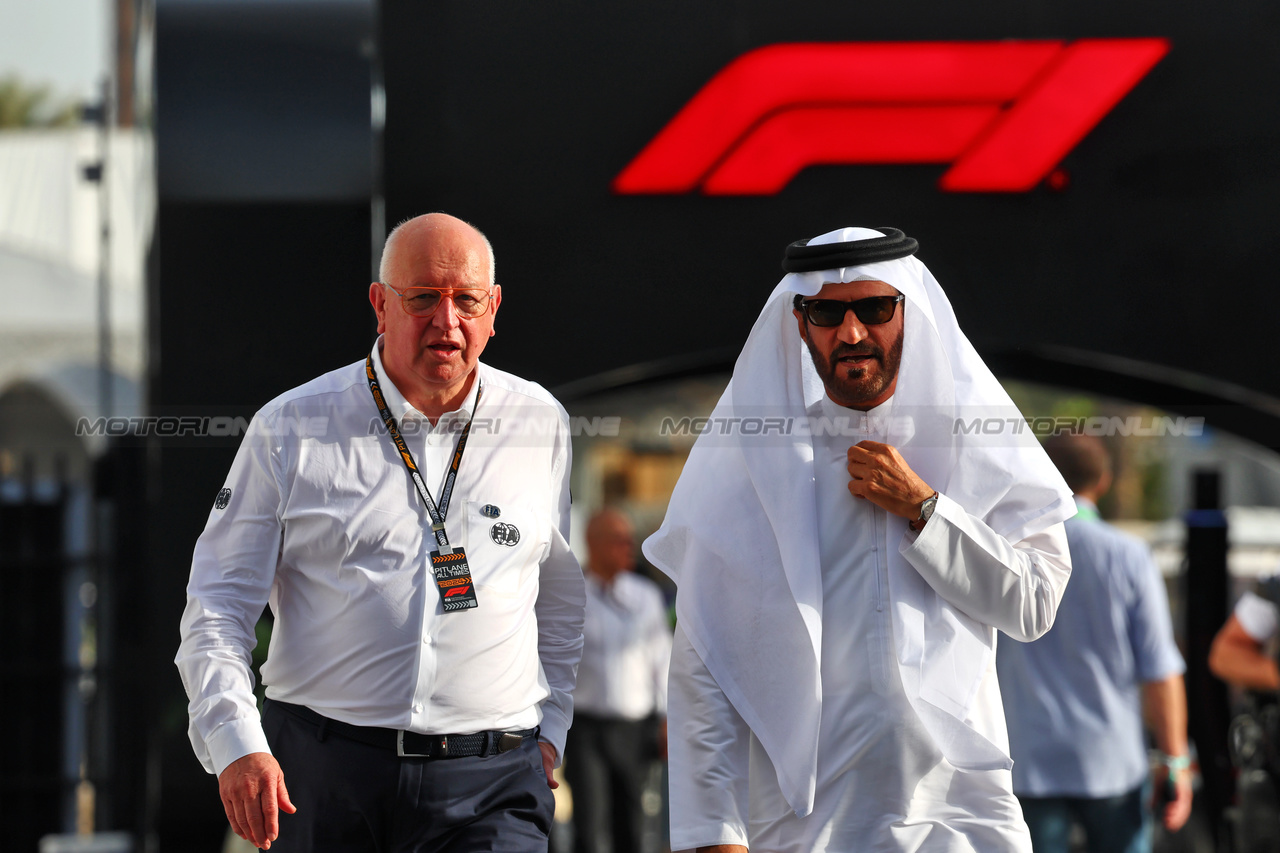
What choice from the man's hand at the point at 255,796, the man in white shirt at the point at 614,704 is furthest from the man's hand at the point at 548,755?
the man in white shirt at the point at 614,704

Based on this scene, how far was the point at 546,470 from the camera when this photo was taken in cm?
278

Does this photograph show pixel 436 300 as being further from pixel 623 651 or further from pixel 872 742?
pixel 623 651

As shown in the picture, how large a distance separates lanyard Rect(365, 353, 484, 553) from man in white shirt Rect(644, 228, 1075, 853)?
45 cm

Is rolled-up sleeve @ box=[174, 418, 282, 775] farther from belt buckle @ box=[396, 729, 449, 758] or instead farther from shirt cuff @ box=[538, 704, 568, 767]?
shirt cuff @ box=[538, 704, 568, 767]

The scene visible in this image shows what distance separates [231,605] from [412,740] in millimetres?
462

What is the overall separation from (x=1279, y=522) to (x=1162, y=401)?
1123 cm

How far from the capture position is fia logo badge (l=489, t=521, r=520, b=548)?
2.62 m

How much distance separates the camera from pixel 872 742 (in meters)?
2.35

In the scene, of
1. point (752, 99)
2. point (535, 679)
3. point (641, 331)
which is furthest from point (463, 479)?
point (752, 99)

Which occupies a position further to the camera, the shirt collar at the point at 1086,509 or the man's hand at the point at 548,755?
the shirt collar at the point at 1086,509

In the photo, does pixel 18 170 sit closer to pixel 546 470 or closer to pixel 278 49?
pixel 278 49

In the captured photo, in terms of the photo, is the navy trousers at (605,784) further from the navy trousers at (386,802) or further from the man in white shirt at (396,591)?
the navy trousers at (386,802)

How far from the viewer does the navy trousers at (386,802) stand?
248cm
